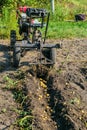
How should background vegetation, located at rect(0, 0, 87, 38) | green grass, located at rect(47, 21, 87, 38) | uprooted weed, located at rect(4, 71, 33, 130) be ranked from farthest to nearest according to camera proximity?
green grass, located at rect(47, 21, 87, 38), background vegetation, located at rect(0, 0, 87, 38), uprooted weed, located at rect(4, 71, 33, 130)

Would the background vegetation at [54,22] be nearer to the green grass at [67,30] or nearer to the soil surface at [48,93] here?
the green grass at [67,30]

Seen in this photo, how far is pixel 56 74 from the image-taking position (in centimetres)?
811

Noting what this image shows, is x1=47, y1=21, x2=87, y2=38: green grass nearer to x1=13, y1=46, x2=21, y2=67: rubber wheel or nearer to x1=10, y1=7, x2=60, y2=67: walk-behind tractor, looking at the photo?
x1=10, y1=7, x2=60, y2=67: walk-behind tractor

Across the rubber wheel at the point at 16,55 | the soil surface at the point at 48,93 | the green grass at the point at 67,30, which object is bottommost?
the green grass at the point at 67,30

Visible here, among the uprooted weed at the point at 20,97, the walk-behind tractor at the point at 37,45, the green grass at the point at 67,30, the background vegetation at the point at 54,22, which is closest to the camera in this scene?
the uprooted weed at the point at 20,97

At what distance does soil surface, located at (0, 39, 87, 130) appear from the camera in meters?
6.28

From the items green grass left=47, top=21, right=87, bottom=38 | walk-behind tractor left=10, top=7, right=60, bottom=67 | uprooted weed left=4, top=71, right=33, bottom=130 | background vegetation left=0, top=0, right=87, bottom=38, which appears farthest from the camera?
green grass left=47, top=21, right=87, bottom=38

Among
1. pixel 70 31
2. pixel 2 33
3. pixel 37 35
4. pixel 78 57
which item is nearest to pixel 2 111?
pixel 37 35

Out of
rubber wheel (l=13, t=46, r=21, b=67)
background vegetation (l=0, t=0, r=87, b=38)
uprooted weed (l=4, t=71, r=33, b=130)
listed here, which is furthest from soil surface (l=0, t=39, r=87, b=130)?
background vegetation (l=0, t=0, r=87, b=38)

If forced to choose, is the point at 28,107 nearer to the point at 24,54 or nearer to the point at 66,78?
the point at 66,78

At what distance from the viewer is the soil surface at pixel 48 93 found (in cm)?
628

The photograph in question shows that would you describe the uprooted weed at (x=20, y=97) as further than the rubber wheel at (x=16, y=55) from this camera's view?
No

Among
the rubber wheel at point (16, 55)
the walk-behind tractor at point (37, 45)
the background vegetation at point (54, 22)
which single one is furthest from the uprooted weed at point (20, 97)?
the background vegetation at point (54, 22)

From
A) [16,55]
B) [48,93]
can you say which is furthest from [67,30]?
[48,93]
